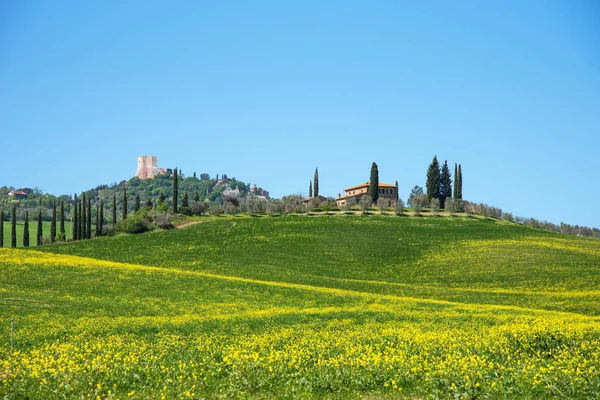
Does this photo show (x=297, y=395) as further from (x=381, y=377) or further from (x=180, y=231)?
(x=180, y=231)

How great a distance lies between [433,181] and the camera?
14488cm

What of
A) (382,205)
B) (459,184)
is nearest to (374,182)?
(382,205)

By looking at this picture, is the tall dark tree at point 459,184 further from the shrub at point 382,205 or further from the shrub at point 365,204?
the shrub at point 365,204

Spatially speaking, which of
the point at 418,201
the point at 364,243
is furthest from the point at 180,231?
the point at 418,201

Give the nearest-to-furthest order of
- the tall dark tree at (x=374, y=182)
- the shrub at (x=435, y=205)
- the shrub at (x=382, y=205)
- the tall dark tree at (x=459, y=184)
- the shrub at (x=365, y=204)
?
1. the shrub at (x=365, y=204)
2. the shrub at (x=435, y=205)
3. the shrub at (x=382, y=205)
4. the tall dark tree at (x=459, y=184)
5. the tall dark tree at (x=374, y=182)

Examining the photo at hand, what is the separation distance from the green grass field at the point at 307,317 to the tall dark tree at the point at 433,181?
4083cm

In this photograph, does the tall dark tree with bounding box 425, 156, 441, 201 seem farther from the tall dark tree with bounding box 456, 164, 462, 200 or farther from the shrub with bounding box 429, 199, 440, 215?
the shrub with bounding box 429, 199, 440, 215

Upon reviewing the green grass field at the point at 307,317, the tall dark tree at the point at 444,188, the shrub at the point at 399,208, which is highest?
the tall dark tree at the point at 444,188

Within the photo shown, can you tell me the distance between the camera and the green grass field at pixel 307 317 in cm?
1731

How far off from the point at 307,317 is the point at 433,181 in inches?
4443

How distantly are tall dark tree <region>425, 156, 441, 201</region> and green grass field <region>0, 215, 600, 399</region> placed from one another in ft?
134

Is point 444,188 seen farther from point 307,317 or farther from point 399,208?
point 307,317

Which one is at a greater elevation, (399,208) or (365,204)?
(365,204)

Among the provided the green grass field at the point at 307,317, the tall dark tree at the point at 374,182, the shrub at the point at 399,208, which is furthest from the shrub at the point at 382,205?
the green grass field at the point at 307,317
